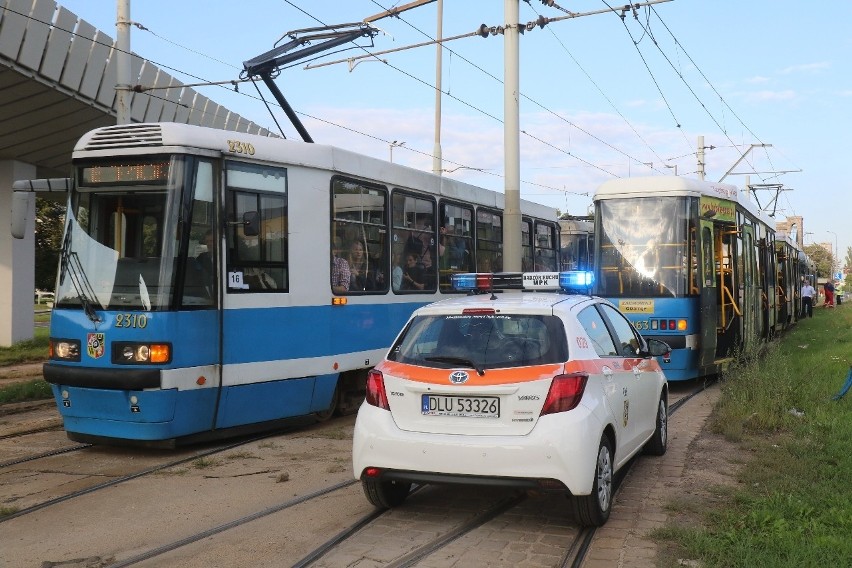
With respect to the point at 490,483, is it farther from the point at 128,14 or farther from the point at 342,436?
the point at 128,14

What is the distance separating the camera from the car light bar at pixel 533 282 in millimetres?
7766

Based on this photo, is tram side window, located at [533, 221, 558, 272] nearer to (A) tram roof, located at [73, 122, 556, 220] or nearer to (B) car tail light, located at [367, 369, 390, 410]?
(A) tram roof, located at [73, 122, 556, 220]

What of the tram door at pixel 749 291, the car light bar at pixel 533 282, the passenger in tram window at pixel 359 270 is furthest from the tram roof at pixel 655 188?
the car light bar at pixel 533 282

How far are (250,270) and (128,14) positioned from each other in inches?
336

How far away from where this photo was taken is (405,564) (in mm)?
5164

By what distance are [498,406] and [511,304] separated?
3.09 ft

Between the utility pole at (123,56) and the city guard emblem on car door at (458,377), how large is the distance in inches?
461

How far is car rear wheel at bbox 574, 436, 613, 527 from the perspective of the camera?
578 cm

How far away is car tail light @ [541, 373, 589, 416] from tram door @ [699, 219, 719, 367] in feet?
27.7

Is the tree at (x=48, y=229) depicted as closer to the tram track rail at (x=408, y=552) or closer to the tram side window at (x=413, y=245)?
the tram side window at (x=413, y=245)

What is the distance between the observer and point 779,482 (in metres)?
7.06

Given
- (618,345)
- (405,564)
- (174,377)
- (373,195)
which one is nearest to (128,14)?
(373,195)

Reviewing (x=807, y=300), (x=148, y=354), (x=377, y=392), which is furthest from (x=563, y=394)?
(x=807, y=300)

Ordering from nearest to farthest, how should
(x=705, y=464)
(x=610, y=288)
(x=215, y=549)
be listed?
1. (x=215, y=549)
2. (x=705, y=464)
3. (x=610, y=288)
